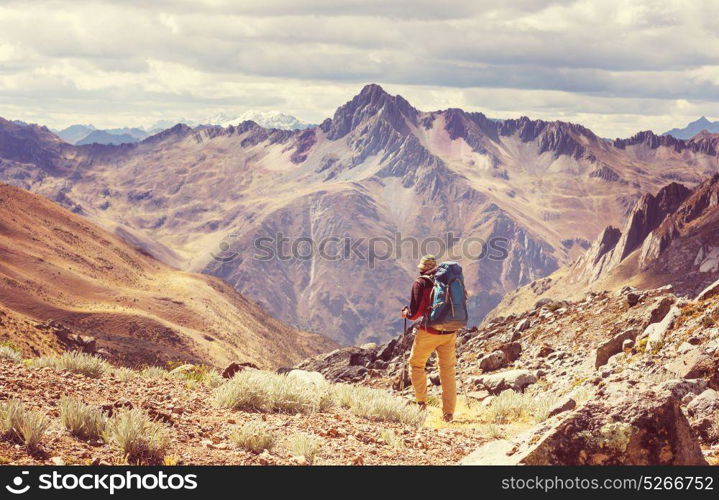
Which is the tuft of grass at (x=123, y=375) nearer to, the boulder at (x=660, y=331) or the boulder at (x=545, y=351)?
the boulder at (x=660, y=331)

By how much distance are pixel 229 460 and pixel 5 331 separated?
39687 millimetres

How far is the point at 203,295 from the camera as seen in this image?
373ft

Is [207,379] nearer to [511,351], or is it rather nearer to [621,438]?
[621,438]

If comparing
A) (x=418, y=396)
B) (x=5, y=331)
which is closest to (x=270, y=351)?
(x=5, y=331)

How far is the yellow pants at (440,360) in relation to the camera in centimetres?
1415

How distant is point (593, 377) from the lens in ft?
56.1

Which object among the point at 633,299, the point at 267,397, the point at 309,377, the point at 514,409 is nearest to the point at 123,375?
the point at 267,397

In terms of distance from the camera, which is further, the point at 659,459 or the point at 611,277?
the point at 611,277

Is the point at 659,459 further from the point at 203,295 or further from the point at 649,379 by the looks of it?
the point at 203,295

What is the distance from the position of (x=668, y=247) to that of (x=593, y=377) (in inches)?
5481

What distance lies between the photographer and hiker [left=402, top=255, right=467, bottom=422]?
13.7 m

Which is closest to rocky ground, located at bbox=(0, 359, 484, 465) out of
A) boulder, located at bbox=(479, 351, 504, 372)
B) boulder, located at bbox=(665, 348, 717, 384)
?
boulder, located at bbox=(665, 348, 717, 384)
